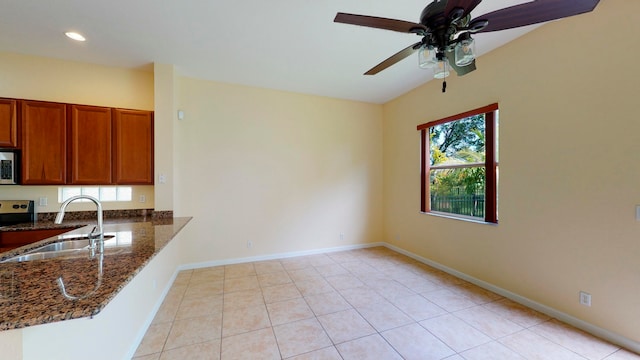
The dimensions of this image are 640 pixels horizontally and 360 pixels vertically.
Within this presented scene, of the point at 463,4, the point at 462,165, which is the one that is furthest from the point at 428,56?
the point at 462,165

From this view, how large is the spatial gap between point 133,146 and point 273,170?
1.93 metres

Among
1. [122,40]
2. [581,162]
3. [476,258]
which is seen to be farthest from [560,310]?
[122,40]

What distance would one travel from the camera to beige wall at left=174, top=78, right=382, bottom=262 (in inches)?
147

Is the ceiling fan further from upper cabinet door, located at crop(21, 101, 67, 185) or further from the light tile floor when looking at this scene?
upper cabinet door, located at crop(21, 101, 67, 185)

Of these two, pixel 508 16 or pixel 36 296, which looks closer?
pixel 36 296

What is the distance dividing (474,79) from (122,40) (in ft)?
13.7

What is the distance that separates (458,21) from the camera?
4.74ft

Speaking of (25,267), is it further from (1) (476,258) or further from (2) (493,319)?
(1) (476,258)

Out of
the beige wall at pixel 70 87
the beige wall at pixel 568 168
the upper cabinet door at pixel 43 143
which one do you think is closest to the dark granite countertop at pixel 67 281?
the upper cabinet door at pixel 43 143

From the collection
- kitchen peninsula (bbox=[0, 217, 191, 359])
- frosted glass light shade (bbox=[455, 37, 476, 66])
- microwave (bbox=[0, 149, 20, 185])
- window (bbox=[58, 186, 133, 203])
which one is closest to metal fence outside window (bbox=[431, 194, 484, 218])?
frosted glass light shade (bbox=[455, 37, 476, 66])

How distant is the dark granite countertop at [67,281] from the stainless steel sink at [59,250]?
44 mm

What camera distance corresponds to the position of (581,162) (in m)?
2.23

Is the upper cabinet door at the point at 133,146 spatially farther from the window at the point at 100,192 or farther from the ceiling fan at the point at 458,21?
the ceiling fan at the point at 458,21

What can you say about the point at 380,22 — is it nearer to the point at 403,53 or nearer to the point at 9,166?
the point at 403,53
